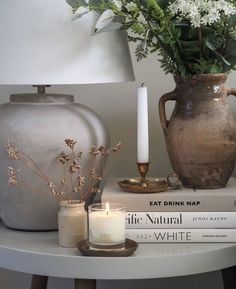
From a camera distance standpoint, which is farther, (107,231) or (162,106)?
(162,106)

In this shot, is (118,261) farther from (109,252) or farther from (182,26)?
(182,26)

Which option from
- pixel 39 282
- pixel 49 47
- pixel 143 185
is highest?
pixel 49 47

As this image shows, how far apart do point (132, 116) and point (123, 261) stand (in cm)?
55

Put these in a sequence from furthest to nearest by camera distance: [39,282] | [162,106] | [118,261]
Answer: [39,282]
[162,106]
[118,261]

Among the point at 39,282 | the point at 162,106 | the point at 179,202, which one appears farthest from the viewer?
the point at 39,282

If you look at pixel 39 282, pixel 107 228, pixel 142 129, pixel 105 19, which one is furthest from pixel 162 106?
pixel 39 282

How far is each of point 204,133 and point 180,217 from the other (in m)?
0.16

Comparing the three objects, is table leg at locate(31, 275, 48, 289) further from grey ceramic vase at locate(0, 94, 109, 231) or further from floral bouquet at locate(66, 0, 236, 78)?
floral bouquet at locate(66, 0, 236, 78)

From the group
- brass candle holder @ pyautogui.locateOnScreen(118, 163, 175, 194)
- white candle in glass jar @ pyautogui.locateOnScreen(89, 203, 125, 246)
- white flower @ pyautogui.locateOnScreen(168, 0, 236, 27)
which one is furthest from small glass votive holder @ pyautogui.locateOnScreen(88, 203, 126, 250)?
white flower @ pyautogui.locateOnScreen(168, 0, 236, 27)

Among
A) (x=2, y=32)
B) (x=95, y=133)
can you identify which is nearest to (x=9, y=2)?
(x=2, y=32)

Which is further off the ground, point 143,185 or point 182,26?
point 182,26

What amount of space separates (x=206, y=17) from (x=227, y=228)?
0.35m

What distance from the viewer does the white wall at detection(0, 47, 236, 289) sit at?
133 cm

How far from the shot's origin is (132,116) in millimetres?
1340
